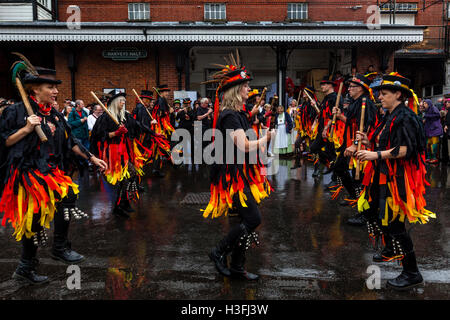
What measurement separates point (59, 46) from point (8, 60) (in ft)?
12.3

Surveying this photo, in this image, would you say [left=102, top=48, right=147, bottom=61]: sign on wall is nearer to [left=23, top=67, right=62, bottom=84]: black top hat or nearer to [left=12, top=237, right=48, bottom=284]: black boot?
[left=23, top=67, right=62, bottom=84]: black top hat

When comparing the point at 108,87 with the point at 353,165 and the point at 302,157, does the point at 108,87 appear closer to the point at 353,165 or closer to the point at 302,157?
the point at 302,157

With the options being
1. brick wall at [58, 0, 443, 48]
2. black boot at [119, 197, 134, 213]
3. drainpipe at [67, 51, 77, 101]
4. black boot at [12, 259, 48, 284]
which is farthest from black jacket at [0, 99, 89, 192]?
brick wall at [58, 0, 443, 48]

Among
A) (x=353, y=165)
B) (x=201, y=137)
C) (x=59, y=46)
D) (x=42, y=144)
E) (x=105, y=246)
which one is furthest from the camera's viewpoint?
(x=59, y=46)

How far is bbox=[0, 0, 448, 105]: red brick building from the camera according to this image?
44.0 ft

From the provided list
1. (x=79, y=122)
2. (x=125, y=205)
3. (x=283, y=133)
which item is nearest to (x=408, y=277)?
(x=125, y=205)

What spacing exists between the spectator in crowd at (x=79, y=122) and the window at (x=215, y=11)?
1090 centimetres

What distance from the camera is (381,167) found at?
3.72 metres

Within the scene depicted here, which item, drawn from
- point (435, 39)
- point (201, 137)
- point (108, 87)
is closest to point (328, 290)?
point (201, 137)

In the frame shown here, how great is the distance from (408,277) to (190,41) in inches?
468

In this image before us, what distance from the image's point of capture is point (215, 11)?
19.3 m

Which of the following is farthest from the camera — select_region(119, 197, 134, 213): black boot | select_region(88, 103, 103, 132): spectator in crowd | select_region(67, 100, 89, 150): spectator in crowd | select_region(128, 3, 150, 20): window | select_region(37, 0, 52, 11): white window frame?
select_region(128, 3, 150, 20): window

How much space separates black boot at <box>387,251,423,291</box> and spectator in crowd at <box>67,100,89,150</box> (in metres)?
8.77

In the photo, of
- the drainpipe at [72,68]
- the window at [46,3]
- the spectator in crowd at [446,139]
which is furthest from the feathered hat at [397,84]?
the window at [46,3]
